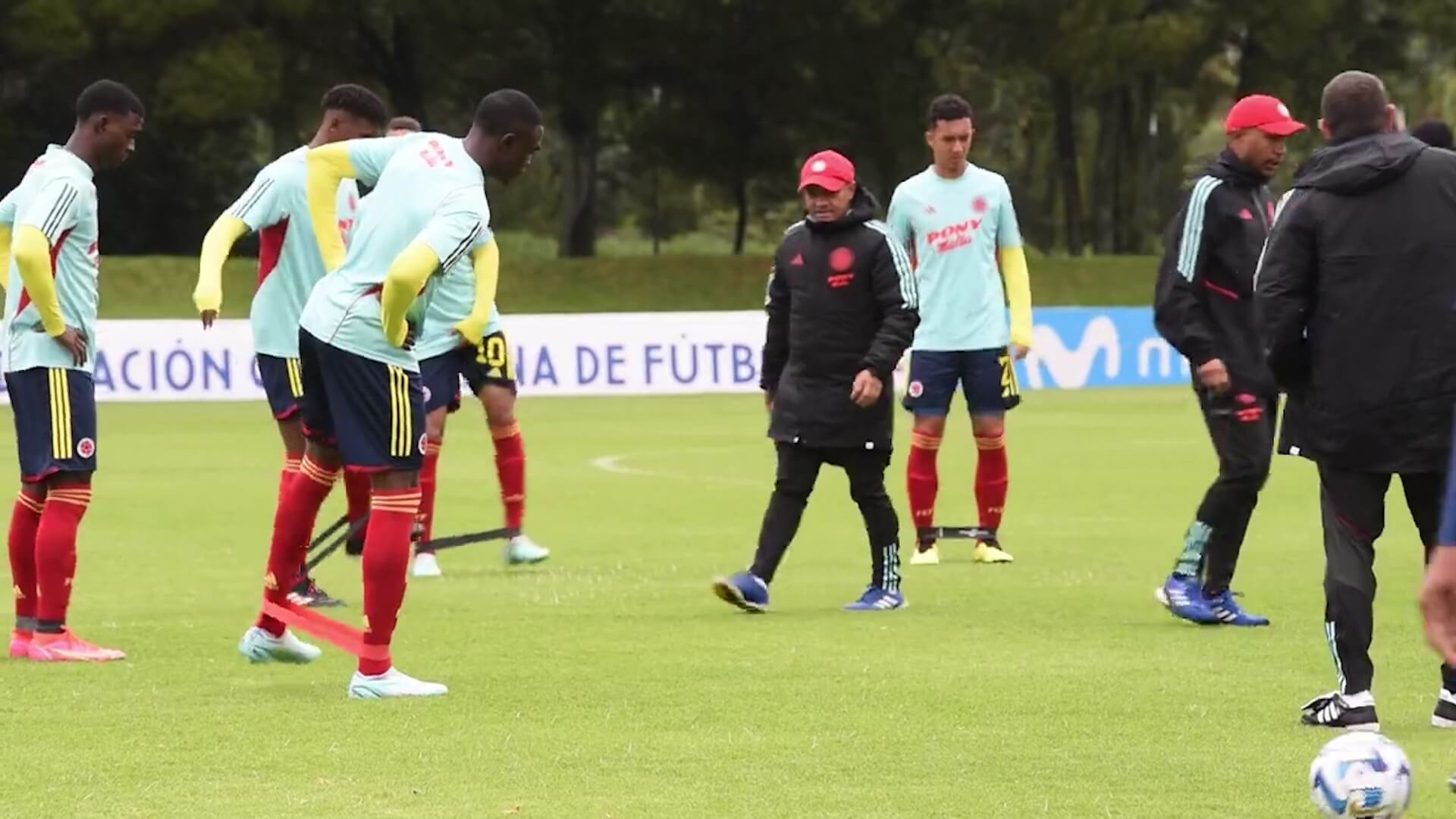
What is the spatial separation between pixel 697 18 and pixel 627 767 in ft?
150

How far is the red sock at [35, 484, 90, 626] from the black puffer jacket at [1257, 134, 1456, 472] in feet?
15.0

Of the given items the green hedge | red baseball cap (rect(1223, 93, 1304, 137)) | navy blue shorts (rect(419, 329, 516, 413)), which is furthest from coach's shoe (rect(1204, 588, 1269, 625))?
the green hedge

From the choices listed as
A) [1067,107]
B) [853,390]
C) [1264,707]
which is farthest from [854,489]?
[1067,107]

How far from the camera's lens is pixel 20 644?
1016 cm

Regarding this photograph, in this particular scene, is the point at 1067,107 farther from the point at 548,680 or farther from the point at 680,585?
the point at 548,680

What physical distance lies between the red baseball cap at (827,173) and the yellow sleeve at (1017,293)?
8.83 feet

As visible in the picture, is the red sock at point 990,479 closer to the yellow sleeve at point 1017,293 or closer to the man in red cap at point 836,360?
the yellow sleeve at point 1017,293

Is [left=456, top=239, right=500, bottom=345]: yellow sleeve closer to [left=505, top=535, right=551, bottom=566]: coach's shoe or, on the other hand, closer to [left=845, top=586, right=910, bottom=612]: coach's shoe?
[left=845, top=586, right=910, bottom=612]: coach's shoe

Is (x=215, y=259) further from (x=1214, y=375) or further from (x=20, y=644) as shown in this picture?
(x=1214, y=375)

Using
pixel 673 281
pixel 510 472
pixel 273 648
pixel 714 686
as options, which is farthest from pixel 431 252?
pixel 673 281

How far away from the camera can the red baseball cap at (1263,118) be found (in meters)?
10.4

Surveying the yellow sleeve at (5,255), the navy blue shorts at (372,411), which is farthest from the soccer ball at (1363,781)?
the yellow sleeve at (5,255)

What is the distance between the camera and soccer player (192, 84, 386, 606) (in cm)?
1103

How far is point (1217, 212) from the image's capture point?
10477 mm
